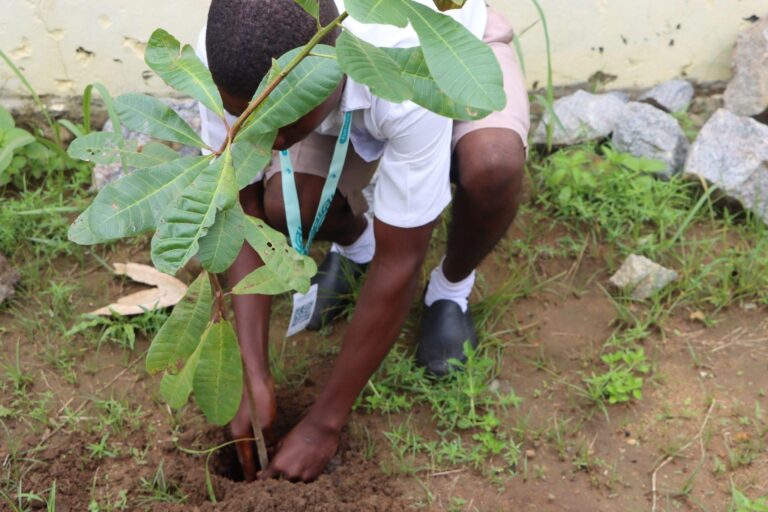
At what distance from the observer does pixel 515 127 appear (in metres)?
2.23

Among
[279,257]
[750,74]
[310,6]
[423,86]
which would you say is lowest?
[750,74]

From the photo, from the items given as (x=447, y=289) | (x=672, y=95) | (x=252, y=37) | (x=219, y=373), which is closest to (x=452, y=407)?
(x=447, y=289)

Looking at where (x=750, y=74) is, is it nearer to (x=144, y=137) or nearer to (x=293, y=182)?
(x=293, y=182)

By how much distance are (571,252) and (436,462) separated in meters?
0.94

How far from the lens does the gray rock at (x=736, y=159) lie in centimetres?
283

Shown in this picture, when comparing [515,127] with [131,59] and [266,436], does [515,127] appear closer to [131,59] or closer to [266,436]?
[266,436]

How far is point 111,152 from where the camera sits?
1441 millimetres

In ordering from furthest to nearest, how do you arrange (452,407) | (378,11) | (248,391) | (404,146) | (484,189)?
(452,407), (484,189), (404,146), (248,391), (378,11)

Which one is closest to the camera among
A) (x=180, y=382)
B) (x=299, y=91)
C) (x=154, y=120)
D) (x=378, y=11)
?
(x=378, y=11)

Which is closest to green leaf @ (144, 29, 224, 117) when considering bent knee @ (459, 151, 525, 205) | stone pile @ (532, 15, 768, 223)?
bent knee @ (459, 151, 525, 205)

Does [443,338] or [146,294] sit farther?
[146,294]

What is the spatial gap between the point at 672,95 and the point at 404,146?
162cm

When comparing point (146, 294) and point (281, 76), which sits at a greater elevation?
point (281, 76)

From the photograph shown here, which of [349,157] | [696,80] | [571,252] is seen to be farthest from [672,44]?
[349,157]
